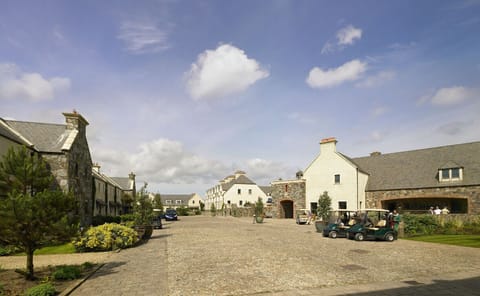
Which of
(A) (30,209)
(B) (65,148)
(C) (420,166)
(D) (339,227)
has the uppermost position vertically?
(B) (65,148)

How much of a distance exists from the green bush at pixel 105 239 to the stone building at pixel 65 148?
5365mm

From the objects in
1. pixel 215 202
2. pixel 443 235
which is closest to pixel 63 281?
pixel 443 235

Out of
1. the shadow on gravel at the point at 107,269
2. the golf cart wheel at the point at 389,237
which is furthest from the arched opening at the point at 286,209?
the shadow on gravel at the point at 107,269

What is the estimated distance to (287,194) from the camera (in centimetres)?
4253

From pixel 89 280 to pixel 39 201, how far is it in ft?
8.98

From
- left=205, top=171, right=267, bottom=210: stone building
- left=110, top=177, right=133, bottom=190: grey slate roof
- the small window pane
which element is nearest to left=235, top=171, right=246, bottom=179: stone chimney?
left=205, top=171, right=267, bottom=210: stone building

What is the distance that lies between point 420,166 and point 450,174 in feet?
12.3

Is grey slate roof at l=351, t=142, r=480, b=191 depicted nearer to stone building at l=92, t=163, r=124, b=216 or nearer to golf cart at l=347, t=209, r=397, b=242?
golf cart at l=347, t=209, r=397, b=242

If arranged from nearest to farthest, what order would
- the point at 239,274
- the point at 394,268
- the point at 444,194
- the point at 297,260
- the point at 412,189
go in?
the point at 239,274 → the point at 394,268 → the point at 297,260 → the point at 444,194 → the point at 412,189

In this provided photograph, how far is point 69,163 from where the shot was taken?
2025 centimetres

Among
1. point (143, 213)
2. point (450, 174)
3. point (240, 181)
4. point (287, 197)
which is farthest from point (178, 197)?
point (450, 174)

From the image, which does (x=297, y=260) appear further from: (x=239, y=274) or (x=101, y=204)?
(x=101, y=204)

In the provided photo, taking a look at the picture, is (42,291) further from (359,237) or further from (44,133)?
(44,133)

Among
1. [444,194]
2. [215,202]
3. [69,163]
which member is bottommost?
[215,202]
